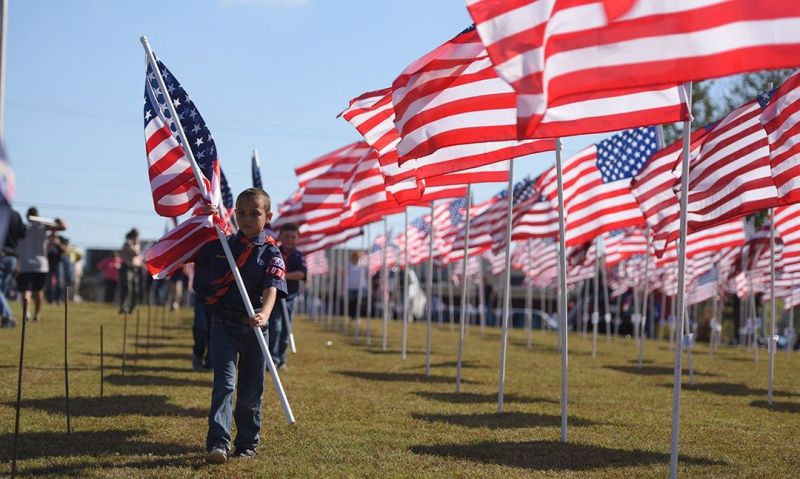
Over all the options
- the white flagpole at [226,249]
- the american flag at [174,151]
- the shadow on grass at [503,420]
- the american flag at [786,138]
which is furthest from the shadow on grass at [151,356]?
the american flag at [786,138]

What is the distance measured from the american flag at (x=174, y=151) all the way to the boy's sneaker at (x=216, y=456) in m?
2.43

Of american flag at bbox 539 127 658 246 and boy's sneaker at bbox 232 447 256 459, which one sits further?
american flag at bbox 539 127 658 246

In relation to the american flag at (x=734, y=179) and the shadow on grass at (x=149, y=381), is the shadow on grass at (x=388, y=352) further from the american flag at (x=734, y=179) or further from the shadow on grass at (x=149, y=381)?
the american flag at (x=734, y=179)

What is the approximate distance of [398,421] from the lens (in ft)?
33.9

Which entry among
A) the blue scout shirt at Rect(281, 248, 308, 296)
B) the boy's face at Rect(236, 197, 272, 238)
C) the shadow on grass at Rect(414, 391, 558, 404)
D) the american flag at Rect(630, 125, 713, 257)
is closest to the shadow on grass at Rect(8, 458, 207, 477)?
the boy's face at Rect(236, 197, 272, 238)

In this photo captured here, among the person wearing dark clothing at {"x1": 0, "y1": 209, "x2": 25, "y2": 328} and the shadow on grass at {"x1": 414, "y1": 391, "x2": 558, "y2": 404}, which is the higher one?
the person wearing dark clothing at {"x1": 0, "y1": 209, "x2": 25, "y2": 328}

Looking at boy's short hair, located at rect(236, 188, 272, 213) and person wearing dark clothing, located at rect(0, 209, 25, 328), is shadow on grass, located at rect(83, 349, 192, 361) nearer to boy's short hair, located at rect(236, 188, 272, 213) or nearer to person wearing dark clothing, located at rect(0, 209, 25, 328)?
person wearing dark clothing, located at rect(0, 209, 25, 328)

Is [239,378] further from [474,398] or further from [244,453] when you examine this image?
[474,398]

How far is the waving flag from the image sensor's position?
9352 mm

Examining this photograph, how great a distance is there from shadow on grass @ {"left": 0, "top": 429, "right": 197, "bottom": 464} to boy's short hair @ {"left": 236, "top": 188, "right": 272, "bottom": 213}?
2000mm

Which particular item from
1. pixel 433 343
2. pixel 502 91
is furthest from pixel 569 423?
pixel 433 343

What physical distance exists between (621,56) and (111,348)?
14.0m

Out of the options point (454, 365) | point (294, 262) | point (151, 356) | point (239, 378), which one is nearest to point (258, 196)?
point (239, 378)

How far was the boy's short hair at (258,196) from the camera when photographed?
27.2 ft
